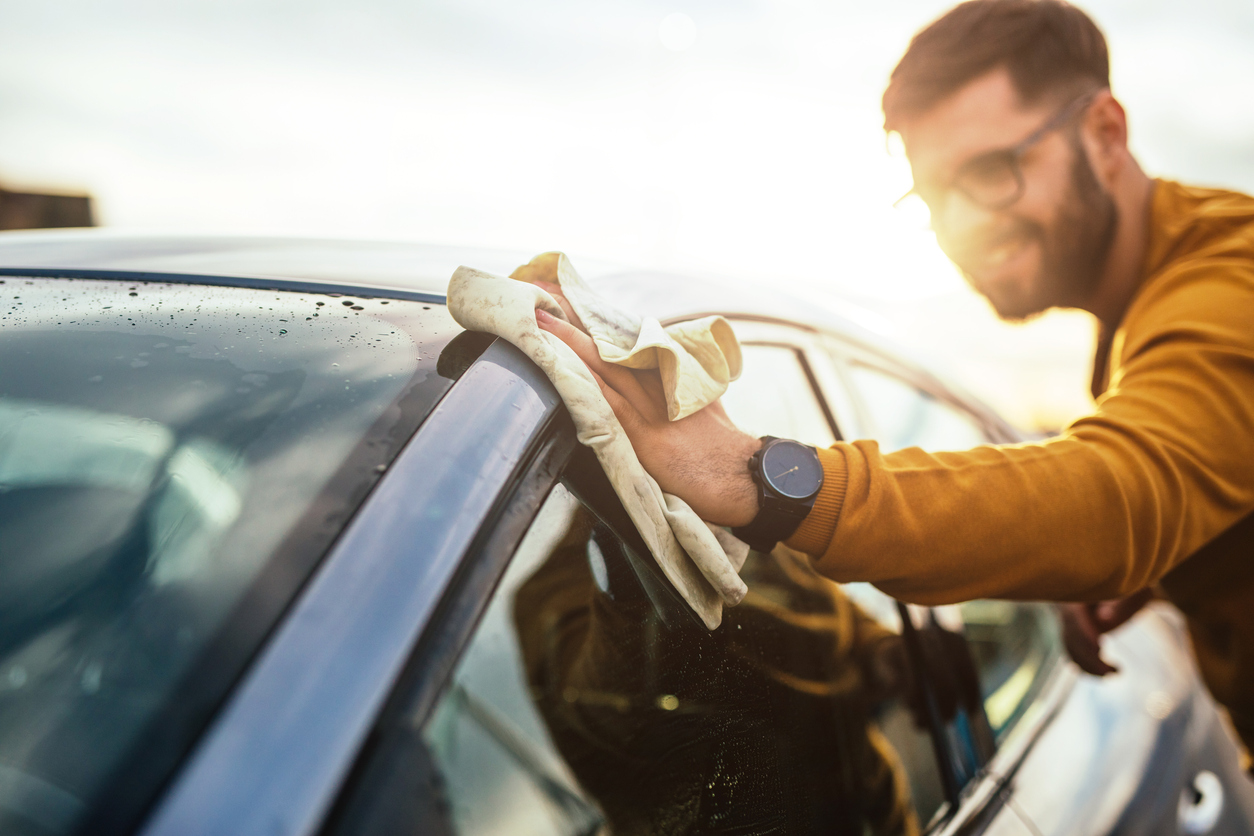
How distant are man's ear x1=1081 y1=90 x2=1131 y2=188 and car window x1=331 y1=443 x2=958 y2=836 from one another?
1563 mm

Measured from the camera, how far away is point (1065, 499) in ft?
3.42

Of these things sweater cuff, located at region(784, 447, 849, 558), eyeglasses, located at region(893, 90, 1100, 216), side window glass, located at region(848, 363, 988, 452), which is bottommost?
side window glass, located at region(848, 363, 988, 452)

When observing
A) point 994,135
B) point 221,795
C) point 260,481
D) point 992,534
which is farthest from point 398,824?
point 994,135

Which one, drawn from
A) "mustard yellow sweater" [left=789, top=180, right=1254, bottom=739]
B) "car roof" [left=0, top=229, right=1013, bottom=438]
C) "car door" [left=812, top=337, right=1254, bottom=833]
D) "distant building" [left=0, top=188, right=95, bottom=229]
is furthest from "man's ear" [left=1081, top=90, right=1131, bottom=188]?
"distant building" [left=0, top=188, right=95, bottom=229]

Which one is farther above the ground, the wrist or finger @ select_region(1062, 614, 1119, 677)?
the wrist

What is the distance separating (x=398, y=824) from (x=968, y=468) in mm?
896

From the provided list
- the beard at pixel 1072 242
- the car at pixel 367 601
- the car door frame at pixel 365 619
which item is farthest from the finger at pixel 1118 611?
the car door frame at pixel 365 619

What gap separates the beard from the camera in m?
1.98

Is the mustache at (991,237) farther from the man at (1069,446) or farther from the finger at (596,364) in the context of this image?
the finger at (596,364)

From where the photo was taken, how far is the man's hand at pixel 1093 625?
1973 millimetres

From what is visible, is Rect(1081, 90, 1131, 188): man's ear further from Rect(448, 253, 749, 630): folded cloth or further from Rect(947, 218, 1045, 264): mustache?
Rect(448, 253, 749, 630): folded cloth

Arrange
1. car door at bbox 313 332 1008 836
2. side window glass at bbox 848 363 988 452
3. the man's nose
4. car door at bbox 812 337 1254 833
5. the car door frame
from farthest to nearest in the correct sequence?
the man's nose
side window glass at bbox 848 363 988 452
car door at bbox 812 337 1254 833
car door at bbox 313 332 1008 836
the car door frame

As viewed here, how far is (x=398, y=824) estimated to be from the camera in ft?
1.85

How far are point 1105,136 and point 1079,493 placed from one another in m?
1.47
